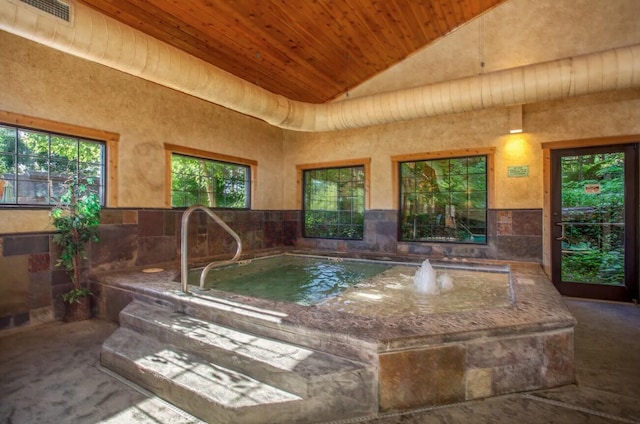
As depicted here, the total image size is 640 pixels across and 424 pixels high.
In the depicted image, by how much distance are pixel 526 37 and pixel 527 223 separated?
233 centimetres

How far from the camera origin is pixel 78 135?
3416 millimetres

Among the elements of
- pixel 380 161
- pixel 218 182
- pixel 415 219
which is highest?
pixel 380 161

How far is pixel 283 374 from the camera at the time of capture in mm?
1679

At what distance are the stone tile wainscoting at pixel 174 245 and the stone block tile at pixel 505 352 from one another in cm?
288

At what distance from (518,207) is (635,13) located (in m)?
2.42

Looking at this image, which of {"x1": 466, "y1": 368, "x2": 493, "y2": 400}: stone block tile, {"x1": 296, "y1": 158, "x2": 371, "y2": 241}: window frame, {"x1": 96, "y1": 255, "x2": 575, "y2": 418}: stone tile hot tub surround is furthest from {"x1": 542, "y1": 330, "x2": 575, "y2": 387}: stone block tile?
{"x1": 296, "y1": 158, "x2": 371, "y2": 241}: window frame

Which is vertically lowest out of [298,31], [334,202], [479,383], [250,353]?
[479,383]

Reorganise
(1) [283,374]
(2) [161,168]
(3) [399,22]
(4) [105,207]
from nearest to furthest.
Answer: (1) [283,374], (4) [105,207], (3) [399,22], (2) [161,168]

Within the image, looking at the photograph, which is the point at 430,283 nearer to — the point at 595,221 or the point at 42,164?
the point at 595,221

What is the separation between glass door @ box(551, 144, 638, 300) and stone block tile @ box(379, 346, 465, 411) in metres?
3.31

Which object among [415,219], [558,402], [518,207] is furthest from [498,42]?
[558,402]

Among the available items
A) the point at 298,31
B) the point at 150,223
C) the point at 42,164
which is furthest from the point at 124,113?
the point at 298,31

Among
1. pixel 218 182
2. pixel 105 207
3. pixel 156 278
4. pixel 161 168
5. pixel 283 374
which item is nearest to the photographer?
pixel 283 374

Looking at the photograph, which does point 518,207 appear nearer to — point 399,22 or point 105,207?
point 399,22
